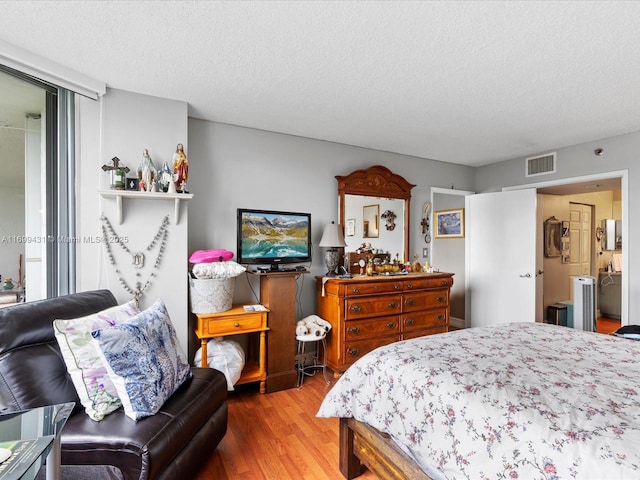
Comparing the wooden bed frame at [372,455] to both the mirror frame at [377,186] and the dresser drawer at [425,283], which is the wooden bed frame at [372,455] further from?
the mirror frame at [377,186]

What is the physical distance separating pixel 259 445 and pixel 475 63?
2735 mm

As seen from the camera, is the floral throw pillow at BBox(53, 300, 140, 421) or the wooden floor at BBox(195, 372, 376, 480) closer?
the floral throw pillow at BBox(53, 300, 140, 421)

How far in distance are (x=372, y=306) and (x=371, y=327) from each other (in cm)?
21

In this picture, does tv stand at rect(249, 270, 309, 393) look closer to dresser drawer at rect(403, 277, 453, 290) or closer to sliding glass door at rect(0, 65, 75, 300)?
dresser drawer at rect(403, 277, 453, 290)

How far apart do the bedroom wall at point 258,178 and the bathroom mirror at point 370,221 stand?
14.9 inches

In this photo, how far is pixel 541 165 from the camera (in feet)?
13.2

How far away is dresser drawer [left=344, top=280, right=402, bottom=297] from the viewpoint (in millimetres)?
3027

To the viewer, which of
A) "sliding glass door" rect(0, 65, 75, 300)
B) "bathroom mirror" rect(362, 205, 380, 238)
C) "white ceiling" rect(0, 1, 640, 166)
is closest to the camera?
"white ceiling" rect(0, 1, 640, 166)

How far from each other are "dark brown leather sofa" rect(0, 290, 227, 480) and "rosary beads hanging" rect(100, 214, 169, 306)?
1.92ft

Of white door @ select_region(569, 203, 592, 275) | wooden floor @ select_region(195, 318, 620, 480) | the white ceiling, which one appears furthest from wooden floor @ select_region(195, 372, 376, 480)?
white door @ select_region(569, 203, 592, 275)

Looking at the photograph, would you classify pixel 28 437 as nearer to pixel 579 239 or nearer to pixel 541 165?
pixel 541 165

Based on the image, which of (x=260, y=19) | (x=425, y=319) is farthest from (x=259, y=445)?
(x=260, y=19)

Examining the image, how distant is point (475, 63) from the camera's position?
1995 millimetres

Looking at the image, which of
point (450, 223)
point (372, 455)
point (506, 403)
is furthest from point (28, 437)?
point (450, 223)
